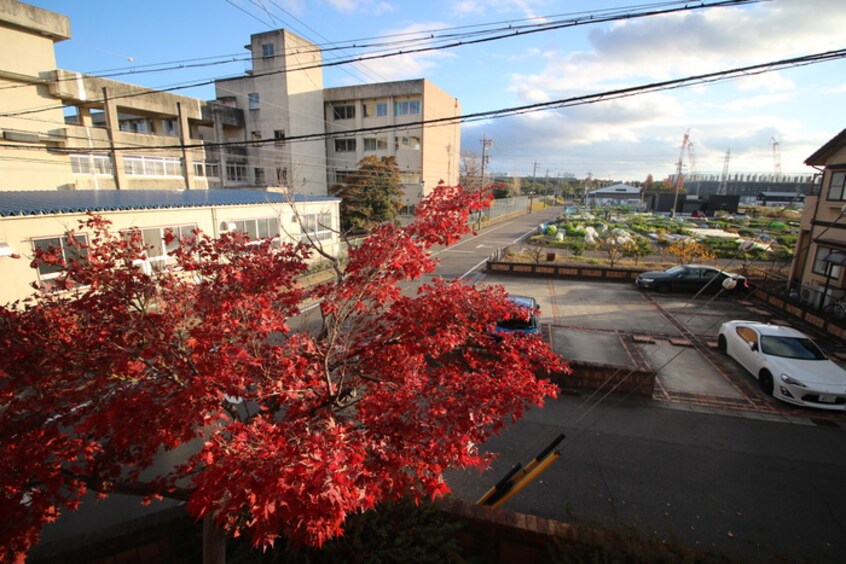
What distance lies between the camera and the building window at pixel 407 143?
1673 inches

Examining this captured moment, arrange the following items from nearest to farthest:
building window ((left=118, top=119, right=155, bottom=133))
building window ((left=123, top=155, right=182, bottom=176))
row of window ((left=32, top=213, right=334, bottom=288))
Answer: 1. row of window ((left=32, top=213, right=334, bottom=288))
2. building window ((left=123, top=155, right=182, bottom=176))
3. building window ((left=118, top=119, right=155, bottom=133))

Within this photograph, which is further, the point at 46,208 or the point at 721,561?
the point at 46,208

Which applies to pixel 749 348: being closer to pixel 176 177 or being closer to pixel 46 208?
pixel 46 208

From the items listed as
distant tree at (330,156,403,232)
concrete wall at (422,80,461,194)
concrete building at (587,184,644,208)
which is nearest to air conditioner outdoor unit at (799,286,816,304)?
distant tree at (330,156,403,232)

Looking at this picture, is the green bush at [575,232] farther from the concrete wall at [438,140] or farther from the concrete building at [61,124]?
the concrete building at [61,124]

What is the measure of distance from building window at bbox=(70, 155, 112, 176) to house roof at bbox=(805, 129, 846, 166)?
3708 cm

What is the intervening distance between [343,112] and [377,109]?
4146mm

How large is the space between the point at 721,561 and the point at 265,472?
4.79m

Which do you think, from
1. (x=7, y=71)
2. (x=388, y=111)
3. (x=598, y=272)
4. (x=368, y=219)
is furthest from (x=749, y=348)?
(x=388, y=111)

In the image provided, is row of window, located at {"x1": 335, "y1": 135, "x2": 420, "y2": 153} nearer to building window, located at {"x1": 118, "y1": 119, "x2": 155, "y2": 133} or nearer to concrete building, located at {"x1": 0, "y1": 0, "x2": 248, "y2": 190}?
concrete building, located at {"x1": 0, "y1": 0, "x2": 248, "y2": 190}

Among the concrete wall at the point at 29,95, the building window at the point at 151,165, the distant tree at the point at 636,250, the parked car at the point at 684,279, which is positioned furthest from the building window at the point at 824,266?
the building window at the point at 151,165

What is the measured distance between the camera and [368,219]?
31.2 metres

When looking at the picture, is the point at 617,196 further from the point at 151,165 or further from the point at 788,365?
the point at 788,365

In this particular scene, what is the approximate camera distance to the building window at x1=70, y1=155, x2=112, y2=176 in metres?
23.5
